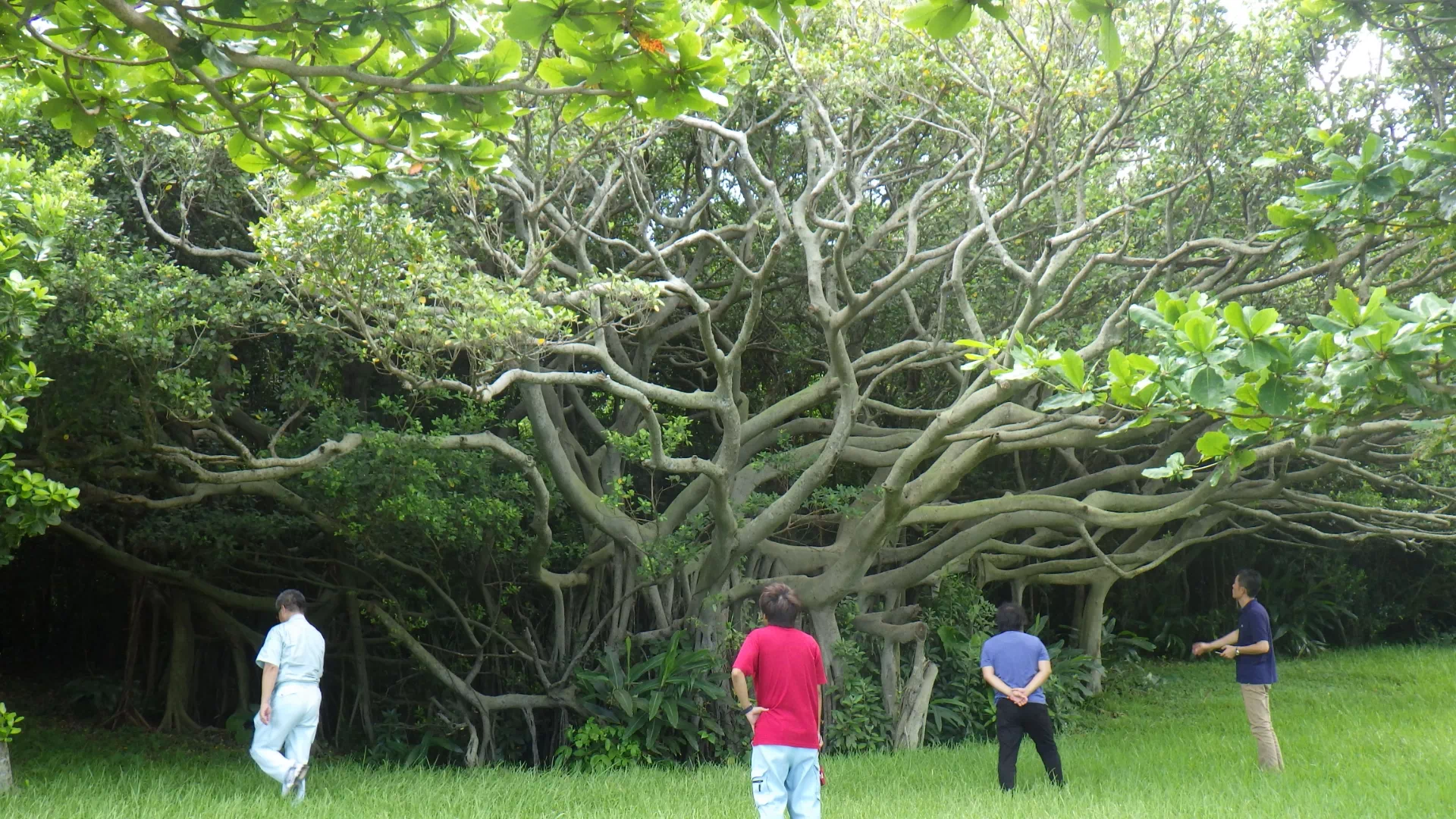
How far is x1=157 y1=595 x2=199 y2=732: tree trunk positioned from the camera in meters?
12.7

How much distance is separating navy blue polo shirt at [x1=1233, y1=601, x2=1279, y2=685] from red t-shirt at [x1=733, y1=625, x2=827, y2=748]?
405 cm

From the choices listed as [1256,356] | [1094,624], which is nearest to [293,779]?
[1256,356]

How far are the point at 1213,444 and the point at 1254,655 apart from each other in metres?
4.95

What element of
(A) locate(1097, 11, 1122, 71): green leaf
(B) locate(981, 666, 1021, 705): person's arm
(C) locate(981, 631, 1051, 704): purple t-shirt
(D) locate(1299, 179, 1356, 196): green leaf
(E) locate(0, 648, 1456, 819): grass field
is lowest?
(E) locate(0, 648, 1456, 819): grass field

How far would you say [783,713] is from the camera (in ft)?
17.9

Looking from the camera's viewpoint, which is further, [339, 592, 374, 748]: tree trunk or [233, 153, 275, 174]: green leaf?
[339, 592, 374, 748]: tree trunk

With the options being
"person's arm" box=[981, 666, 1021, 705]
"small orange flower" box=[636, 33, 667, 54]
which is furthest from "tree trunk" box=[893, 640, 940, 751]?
"small orange flower" box=[636, 33, 667, 54]

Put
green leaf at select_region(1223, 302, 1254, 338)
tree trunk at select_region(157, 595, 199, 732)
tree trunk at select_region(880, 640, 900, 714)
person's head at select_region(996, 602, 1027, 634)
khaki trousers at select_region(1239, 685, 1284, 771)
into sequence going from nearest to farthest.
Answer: green leaf at select_region(1223, 302, 1254, 338)
person's head at select_region(996, 602, 1027, 634)
khaki trousers at select_region(1239, 685, 1284, 771)
tree trunk at select_region(880, 640, 900, 714)
tree trunk at select_region(157, 595, 199, 732)

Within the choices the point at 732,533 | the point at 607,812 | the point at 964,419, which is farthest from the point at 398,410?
the point at 964,419

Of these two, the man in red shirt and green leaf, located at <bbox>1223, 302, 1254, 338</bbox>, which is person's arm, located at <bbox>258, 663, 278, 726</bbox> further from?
green leaf, located at <bbox>1223, 302, 1254, 338</bbox>

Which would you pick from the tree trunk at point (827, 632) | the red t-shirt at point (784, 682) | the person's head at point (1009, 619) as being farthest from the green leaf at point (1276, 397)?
the tree trunk at point (827, 632)

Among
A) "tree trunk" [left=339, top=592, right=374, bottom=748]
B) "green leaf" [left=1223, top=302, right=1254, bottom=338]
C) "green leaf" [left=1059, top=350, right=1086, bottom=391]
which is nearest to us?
"green leaf" [left=1223, top=302, right=1254, bottom=338]

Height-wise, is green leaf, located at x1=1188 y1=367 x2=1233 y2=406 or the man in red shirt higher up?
green leaf, located at x1=1188 y1=367 x2=1233 y2=406

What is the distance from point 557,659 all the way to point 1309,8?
8843mm
